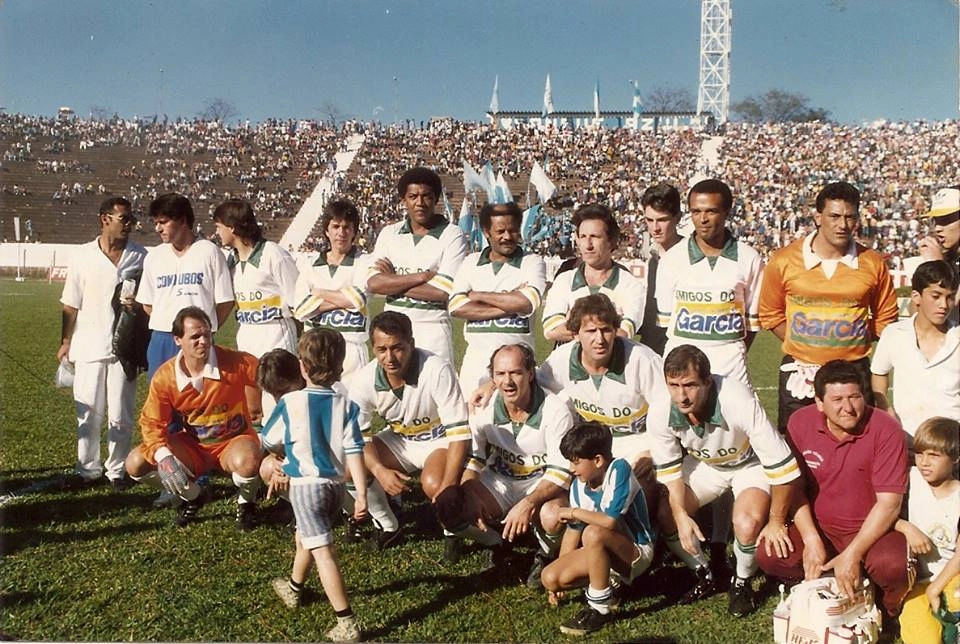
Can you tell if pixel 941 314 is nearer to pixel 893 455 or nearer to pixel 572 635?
pixel 893 455

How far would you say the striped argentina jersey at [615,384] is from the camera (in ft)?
14.8

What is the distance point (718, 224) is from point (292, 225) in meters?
29.7

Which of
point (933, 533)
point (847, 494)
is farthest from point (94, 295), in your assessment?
point (933, 533)

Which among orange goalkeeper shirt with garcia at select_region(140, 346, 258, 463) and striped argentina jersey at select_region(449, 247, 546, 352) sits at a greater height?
striped argentina jersey at select_region(449, 247, 546, 352)

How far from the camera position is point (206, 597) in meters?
4.15

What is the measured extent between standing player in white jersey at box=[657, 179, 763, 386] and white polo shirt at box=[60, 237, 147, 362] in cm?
372

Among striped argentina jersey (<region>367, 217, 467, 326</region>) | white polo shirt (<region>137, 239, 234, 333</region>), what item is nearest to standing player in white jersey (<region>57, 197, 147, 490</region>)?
white polo shirt (<region>137, 239, 234, 333</region>)

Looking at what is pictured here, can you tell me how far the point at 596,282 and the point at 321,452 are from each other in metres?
2.00

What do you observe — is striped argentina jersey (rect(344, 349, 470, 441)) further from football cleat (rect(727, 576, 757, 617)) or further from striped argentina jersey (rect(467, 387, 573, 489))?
football cleat (rect(727, 576, 757, 617))

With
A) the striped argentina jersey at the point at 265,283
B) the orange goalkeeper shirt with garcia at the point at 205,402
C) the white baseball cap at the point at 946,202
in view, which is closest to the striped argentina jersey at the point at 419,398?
the orange goalkeeper shirt with garcia at the point at 205,402

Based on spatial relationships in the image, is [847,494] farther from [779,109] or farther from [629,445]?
[779,109]

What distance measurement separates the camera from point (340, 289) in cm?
566

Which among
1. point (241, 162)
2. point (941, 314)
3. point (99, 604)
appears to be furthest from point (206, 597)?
point (241, 162)

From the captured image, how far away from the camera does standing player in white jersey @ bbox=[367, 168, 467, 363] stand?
210 inches
